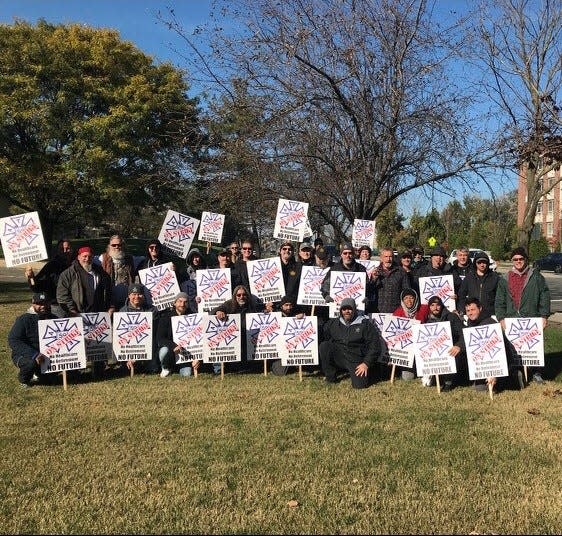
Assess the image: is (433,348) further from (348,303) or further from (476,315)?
(348,303)

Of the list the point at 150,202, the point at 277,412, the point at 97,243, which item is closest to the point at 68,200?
the point at 150,202

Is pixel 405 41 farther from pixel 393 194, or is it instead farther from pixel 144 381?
pixel 144 381

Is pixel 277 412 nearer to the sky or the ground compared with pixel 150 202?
nearer to the ground

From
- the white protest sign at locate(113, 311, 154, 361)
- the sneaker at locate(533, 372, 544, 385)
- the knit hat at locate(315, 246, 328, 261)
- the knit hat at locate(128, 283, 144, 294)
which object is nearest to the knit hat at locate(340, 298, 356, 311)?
the knit hat at locate(315, 246, 328, 261)

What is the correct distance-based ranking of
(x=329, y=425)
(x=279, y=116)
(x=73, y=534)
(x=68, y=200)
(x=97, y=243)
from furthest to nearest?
(x=97, y=243) → (x=68, y=200) → (x=279, y=116) → (x=329, y=425) → (x=73, y=534)

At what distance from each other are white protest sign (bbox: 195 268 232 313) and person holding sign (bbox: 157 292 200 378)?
397mm

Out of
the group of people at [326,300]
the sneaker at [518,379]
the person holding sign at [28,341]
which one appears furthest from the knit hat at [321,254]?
the person holding sign at [28,341]

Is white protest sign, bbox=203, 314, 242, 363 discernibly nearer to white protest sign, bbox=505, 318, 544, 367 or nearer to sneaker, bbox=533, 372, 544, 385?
white protest sign, bbox=505, 318, 544, 367

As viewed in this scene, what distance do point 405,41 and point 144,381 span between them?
6782 millimetres

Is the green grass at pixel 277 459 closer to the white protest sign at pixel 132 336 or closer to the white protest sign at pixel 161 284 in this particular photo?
the white protest sign at pixel 132 336

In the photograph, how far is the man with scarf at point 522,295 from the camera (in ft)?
27.4

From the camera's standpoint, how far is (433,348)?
7965 millimetres

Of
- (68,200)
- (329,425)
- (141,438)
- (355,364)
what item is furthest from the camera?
(68,200)

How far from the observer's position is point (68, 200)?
2791cm
